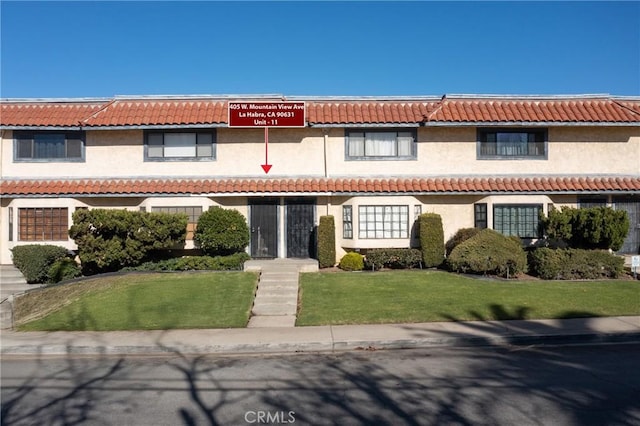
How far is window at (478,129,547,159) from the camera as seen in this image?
19.1 metres

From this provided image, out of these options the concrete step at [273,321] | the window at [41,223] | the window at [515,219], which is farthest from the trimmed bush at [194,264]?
the window at [515,219]

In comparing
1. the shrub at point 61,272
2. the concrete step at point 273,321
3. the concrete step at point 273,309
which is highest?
the shrub at point 61,272

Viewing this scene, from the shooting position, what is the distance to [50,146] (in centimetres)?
1880

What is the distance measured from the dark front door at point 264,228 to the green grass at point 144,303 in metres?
3.03

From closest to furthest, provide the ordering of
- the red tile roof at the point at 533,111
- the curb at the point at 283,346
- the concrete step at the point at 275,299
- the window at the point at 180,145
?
the curb at the point at 283,346 → the concrete step at the point at 275,299 → the red tile roof at the point at 533,111 → the window at the point at 180,145

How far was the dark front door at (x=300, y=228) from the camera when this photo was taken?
18.7 meters

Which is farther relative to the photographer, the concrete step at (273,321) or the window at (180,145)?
the window at (180,145)

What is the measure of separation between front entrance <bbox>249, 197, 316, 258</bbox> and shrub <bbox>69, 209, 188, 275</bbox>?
292 cm

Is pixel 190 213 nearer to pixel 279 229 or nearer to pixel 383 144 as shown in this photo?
pixel 279 229

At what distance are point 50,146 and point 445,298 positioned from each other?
572 inches

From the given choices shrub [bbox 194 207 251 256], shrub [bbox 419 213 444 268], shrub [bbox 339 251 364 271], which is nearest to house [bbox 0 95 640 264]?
shrub [bbox 339 251 364 271]

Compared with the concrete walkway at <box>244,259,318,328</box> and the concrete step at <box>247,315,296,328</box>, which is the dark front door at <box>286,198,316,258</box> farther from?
the concrete step at <box>247,315,296,328</box>

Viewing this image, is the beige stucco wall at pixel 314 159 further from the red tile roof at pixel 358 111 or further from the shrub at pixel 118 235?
the shrub at pixel 118 235

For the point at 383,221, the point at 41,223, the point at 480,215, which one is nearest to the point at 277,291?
the point at 383,221
